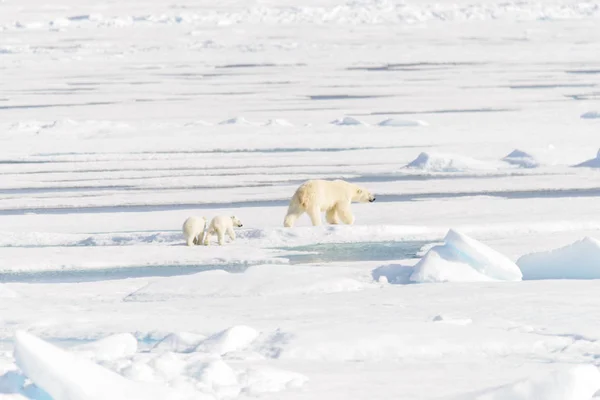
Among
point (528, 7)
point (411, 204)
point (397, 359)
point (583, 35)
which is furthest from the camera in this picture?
point (528, 7)

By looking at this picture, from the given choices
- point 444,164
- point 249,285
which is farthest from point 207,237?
point 444,164

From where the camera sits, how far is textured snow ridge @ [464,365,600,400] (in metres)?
3.04

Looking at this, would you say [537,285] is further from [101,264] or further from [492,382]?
[101,264]

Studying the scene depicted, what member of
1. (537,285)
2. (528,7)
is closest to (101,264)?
(537,285)

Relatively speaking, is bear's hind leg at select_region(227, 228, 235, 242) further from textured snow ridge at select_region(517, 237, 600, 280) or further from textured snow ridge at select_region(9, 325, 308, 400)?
textured snow ridge at select_region(9, 325, 308, 400)

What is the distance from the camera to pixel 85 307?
519 centimetres

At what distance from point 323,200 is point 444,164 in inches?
141

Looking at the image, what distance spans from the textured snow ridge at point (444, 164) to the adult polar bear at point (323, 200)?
301cm

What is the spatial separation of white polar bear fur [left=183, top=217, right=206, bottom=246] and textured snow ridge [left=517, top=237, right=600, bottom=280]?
2.09 metres

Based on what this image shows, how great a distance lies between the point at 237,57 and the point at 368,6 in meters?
13.8

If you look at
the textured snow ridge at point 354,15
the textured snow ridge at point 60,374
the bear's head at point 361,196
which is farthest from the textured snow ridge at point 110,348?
the textured snow ridge at point 354,15

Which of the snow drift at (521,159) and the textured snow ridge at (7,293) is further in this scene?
the snow drift at (521,159)

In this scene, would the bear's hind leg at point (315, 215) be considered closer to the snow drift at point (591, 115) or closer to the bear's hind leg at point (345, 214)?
the bear's hind leg at point (345, 214)

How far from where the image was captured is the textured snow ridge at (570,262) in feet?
18.4
